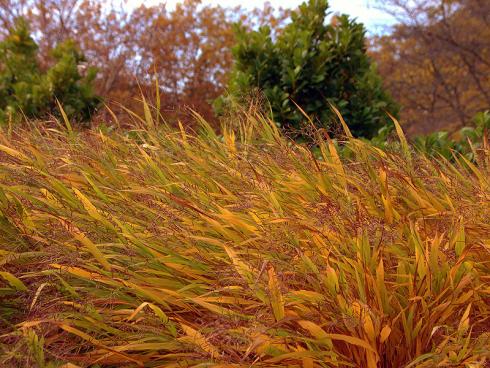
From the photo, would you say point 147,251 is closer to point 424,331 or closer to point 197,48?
point 424,331

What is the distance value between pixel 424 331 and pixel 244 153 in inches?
54.7

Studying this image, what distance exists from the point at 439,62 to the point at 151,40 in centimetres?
1002

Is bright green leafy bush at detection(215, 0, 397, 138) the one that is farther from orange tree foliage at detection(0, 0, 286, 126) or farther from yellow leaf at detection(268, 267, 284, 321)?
orange tree foliage at detection(0, 0, 286, 126)

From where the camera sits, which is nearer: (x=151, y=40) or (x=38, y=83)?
(x=38, y=83)

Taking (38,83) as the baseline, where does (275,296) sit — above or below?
below

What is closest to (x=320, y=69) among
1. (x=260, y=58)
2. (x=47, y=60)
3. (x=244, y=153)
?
(x=260, y=58)

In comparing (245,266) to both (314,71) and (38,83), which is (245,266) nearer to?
(314,71)

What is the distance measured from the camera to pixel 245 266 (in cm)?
215

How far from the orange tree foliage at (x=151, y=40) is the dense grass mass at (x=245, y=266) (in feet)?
49.6

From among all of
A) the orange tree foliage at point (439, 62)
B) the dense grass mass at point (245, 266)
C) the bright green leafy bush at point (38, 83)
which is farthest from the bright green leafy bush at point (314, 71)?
the orange tree foliage at point (439, 62)

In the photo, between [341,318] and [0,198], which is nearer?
[341,318]

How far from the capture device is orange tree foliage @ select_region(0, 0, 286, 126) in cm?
1902

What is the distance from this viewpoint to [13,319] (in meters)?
2.57

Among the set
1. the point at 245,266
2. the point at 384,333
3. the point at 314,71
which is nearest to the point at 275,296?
the point at 245,266
